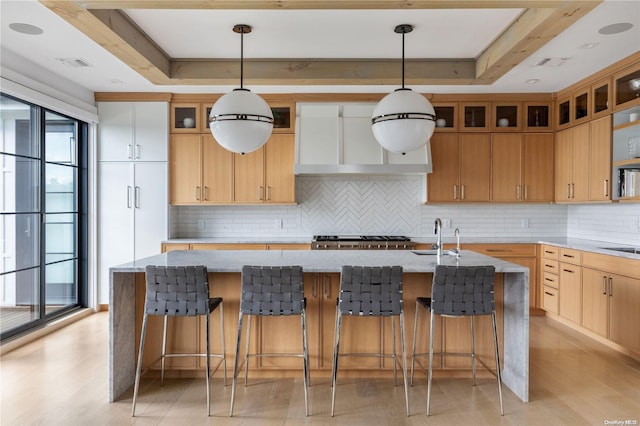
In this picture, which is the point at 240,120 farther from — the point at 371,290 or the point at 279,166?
the point at 279,166

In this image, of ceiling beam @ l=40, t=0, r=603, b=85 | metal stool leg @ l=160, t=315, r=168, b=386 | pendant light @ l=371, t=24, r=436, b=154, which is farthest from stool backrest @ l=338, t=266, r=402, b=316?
ceiling beam @ l=40, t=0, r=603, b=85

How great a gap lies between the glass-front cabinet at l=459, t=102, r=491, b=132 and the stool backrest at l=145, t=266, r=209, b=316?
398 cm

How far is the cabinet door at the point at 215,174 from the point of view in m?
5.43

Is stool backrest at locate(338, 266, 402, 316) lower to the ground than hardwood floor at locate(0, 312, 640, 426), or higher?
higher

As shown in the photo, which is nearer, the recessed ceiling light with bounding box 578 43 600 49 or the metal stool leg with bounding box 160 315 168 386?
the metal stool leg with bounding box 160 315 168 386

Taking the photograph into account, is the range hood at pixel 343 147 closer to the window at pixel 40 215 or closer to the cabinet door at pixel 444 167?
the cabinet door at pixel 444 167

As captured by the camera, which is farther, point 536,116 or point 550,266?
point 536,116

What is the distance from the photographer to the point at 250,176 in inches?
214

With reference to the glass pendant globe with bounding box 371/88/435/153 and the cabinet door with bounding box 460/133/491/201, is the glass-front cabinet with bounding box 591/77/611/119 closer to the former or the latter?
the cabinet door with bounding box 460/133/491/201

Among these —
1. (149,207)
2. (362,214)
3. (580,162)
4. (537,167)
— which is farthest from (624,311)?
(149,207)

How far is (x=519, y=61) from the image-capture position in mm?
3840

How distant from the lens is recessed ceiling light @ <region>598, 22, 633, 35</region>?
3230 mm

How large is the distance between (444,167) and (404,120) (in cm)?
282

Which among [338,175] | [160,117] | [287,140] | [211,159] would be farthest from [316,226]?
[160,117]
